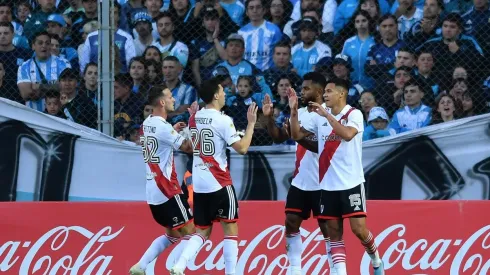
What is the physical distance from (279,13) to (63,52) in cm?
246

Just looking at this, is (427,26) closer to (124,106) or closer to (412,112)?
(412,112)

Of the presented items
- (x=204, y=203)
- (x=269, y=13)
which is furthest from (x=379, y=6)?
(x=204, y=203)

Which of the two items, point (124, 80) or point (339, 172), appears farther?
point (124, 80)

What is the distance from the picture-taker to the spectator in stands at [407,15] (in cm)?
1134

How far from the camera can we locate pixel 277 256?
1025 cm

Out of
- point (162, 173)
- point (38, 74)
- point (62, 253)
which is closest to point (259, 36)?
point (38, 74)

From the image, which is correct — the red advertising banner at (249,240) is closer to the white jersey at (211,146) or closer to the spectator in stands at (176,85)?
the white jersey at (211,146)

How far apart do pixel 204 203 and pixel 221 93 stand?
1.00 meters

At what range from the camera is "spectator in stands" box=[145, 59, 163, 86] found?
11.3m

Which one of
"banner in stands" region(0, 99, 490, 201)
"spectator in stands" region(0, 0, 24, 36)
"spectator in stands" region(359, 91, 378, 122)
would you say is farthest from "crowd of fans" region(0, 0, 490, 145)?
"banner in stands" region(0, 99, 490, 201)

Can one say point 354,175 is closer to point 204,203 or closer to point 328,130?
point 328,130

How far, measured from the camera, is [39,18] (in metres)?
12.0

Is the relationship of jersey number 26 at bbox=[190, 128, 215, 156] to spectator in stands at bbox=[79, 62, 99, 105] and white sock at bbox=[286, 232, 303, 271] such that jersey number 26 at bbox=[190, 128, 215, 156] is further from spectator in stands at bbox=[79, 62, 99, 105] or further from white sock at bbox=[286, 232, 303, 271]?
spectator in stands at bbox=[79, 62, 99, 105]

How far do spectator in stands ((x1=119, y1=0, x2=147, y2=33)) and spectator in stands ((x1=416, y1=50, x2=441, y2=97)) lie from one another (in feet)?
10.6
